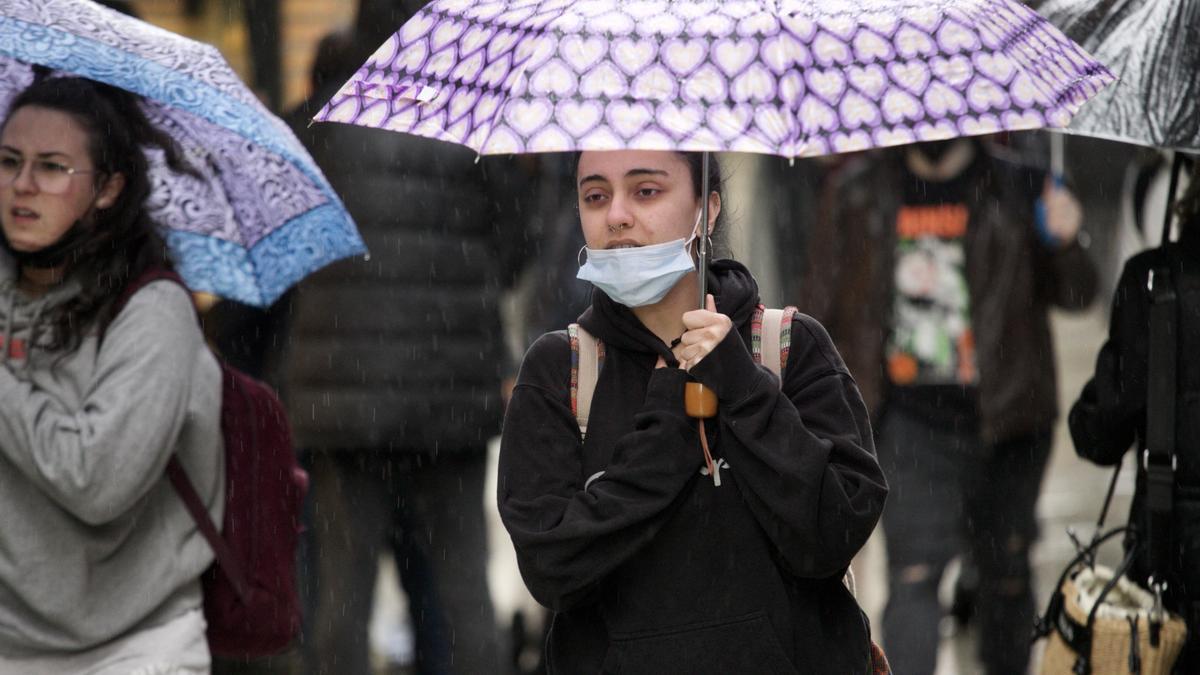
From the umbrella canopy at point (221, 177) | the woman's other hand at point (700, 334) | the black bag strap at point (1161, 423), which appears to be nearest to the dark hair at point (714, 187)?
the woman's other hand at point (700, 334)

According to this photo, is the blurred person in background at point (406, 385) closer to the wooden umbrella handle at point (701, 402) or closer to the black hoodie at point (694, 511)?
the black hoodie at point (694, 511)

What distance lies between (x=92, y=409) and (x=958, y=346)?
3875 millimetres

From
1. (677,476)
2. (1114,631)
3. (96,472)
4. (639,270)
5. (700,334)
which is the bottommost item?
(1114,631)

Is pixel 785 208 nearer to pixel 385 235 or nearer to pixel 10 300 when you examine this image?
pixel 385 235

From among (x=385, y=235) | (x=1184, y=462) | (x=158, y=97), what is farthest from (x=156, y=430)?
(x=1184, y=462)

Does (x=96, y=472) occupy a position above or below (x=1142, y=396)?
above

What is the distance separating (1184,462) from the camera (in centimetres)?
491

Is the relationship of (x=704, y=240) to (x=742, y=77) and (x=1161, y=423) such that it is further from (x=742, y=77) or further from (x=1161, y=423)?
(x=1161, y=423)

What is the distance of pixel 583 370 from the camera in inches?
147

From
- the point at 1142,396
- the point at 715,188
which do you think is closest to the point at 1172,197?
the point at 1142,396

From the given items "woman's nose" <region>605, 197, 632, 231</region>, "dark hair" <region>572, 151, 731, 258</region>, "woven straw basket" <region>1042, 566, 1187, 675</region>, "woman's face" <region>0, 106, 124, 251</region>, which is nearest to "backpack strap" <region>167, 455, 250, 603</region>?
"woman's face" <region>0, 106, 124, 251</region>

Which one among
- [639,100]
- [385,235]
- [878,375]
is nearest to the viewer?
[639,100]

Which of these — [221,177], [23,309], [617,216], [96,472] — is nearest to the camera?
[617,216]

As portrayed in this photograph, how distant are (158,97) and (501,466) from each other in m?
1.40
